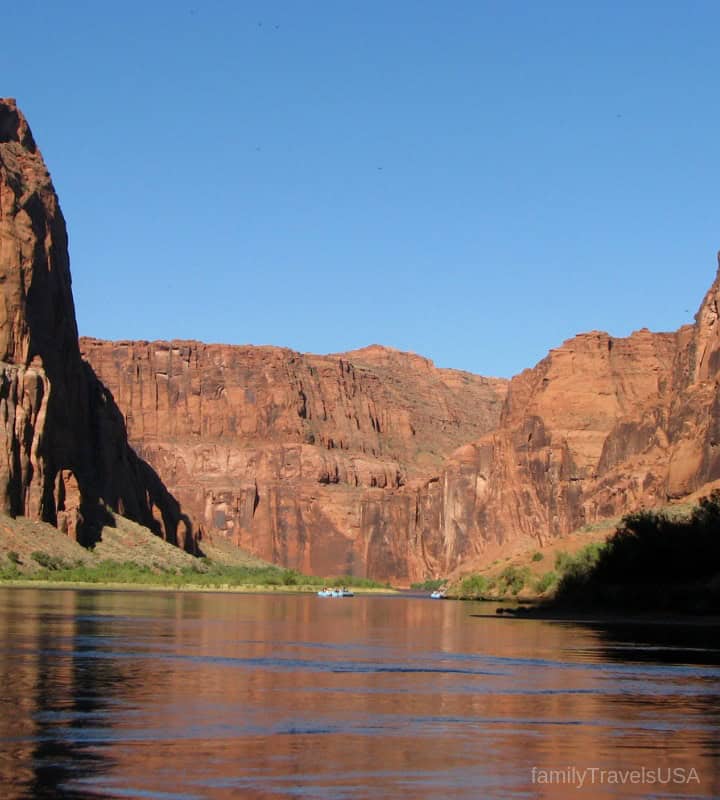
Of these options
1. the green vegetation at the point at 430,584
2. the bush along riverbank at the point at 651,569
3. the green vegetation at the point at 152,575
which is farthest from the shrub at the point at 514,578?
the green vegetation at the point at 430,584

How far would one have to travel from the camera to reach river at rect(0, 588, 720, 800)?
20.6m

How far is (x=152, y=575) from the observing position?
417 feet

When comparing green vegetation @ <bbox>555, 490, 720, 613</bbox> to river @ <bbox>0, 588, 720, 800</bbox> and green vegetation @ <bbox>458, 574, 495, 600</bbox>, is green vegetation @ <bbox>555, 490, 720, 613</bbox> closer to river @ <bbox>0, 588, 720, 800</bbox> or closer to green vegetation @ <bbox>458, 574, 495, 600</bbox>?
river @ <bbox>0, 588, 720, 800</bbox>

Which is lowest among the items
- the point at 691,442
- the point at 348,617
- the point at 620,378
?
the point at 348,617

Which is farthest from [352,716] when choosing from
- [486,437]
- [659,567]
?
[486,437]

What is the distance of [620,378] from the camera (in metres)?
175

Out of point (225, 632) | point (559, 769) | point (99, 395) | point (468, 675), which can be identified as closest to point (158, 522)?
point (99, 395)

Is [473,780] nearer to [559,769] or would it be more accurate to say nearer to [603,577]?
[559,769]

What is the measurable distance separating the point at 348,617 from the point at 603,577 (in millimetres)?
14924

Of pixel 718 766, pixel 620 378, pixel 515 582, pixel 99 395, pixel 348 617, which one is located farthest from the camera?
pixel 620 378

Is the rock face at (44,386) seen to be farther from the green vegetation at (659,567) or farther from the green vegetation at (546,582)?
the green vegetation at (659,567)

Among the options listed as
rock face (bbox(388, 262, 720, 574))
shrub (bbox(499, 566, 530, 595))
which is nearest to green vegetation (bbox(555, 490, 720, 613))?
shrub (bbox(499, 566, 530, 595))

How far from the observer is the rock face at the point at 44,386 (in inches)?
5027

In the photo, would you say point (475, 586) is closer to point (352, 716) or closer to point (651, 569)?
point (651, 569)
